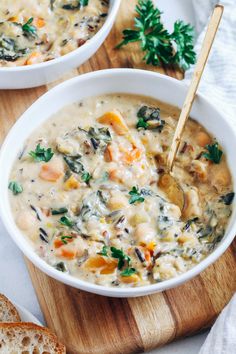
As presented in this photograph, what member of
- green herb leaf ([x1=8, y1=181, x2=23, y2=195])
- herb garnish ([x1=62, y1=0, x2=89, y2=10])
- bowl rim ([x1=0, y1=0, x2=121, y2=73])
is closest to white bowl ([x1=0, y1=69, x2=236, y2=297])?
green herb leaf ([x1=8, y1=181, x2=23, y2=195])

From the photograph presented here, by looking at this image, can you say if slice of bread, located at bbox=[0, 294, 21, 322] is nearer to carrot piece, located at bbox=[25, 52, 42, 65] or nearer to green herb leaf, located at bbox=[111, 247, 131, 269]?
green herb leaf, located at bbox=[111, 247, 131, 269]

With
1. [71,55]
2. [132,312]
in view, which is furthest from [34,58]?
[132,312]

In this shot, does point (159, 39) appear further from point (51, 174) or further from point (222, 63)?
point (51, 174)

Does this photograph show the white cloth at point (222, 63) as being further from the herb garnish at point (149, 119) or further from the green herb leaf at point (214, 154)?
the herb garnish at point (149, 119)

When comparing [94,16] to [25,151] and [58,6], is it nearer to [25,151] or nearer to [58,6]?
[58,6]

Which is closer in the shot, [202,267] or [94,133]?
[202,267]

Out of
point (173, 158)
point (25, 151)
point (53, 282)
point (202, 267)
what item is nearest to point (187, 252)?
point (202, 267)
